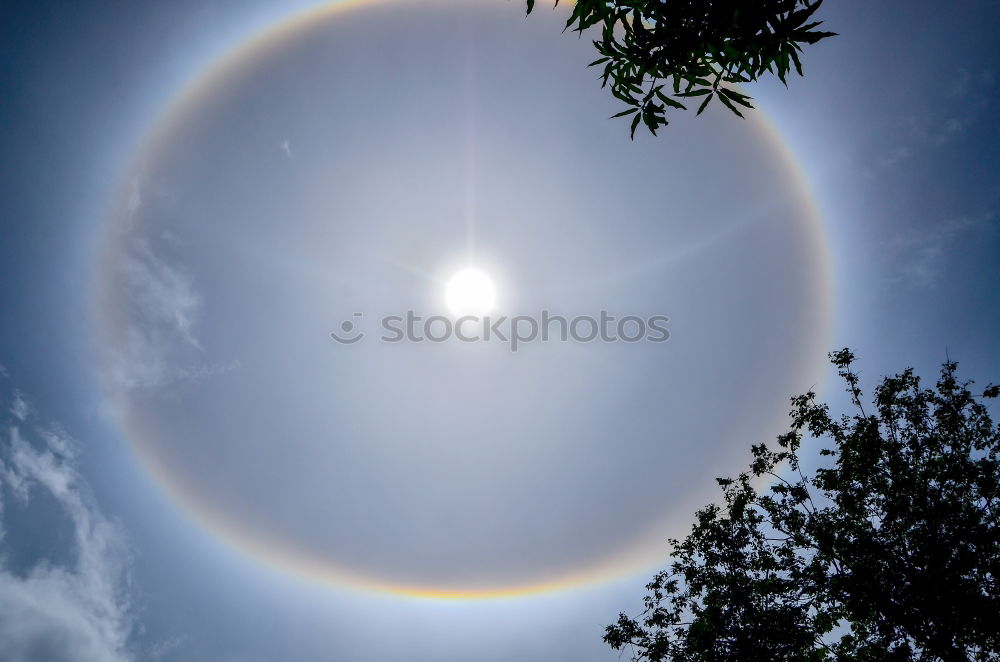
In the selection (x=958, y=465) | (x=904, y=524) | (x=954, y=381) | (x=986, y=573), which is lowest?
(x=986, y=573)

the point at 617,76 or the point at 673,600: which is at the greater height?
the point at 617,76

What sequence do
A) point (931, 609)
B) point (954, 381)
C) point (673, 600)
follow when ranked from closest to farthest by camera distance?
1. point (931, 609)
2. point (954, 381)
3. point (673, 600)

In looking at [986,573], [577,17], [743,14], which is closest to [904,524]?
[986,573]

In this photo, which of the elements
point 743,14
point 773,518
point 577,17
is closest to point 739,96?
point 743,14

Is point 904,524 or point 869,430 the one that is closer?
point 904,524

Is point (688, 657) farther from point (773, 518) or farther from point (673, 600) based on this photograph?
point (773, 518)

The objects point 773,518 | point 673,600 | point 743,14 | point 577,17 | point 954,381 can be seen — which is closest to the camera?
point 743,14

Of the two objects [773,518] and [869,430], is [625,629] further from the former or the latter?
[869,430]

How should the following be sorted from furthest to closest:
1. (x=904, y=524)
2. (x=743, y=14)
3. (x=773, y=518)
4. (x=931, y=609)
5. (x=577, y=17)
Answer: (x=773, y=518) < (x=904, y=524) < (x=931, y=609) < (x=577, y=17) < (x=743, y=14)

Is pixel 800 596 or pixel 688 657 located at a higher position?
pixel 800 596
